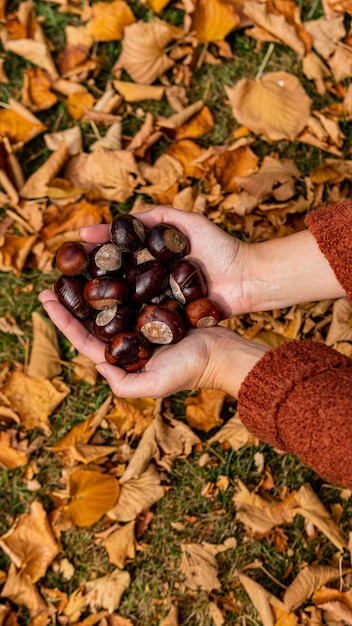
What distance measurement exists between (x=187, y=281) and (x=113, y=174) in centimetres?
126

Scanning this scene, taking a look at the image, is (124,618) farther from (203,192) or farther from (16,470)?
(203,192)

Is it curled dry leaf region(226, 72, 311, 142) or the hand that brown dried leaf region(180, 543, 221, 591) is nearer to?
the hand

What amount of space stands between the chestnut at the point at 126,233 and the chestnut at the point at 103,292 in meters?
0.16

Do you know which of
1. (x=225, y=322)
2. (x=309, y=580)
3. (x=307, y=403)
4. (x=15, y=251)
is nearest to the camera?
(x=307, y=403)

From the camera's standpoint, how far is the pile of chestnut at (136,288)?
271 cm

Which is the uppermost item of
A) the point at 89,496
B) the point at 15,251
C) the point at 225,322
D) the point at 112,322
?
the point at 112,322

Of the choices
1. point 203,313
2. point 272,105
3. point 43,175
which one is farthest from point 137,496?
point 272,105

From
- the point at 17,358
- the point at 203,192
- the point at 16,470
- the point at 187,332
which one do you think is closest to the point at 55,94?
the point at 203,192

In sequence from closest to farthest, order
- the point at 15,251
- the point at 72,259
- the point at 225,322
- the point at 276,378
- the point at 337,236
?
the point at 276,378, the point at 337,236, the point at 72,259, the point at 225,322, the point at 15,251

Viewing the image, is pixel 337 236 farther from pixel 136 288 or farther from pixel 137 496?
pixel 137 496

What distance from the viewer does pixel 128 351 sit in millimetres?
2605

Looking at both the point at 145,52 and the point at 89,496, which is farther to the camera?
the point at 145,52

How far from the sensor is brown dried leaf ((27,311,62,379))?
3.52 m

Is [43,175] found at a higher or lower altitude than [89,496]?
higher
